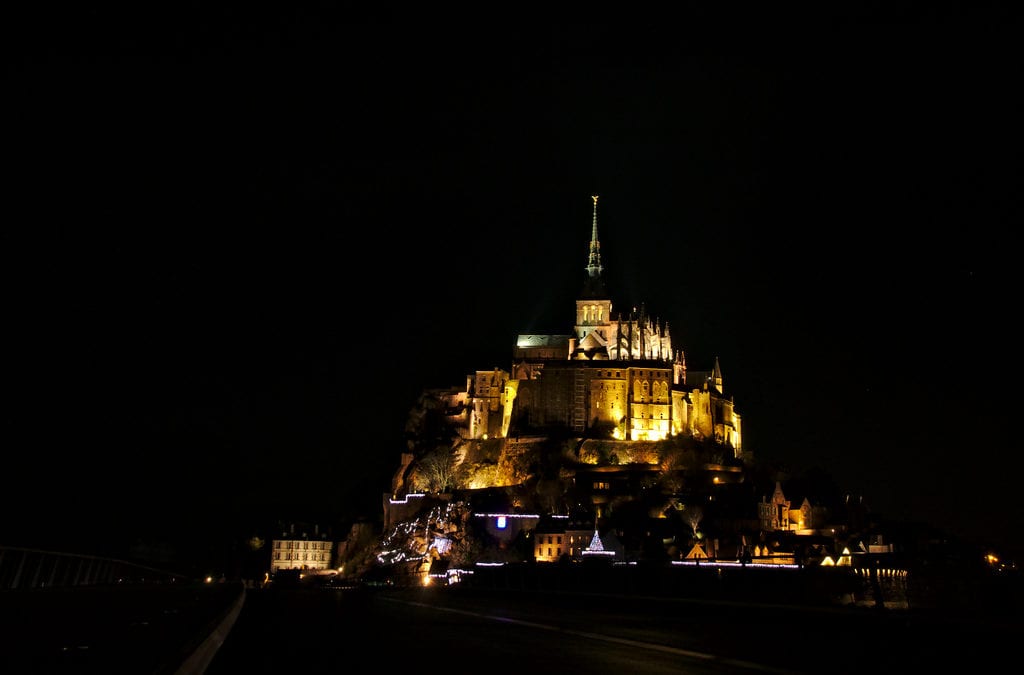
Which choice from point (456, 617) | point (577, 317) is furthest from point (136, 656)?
point (577, 317)

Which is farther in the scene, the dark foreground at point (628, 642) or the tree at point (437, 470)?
the tree at point (437, 470)

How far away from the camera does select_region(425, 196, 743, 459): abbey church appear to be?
11762 centimetres

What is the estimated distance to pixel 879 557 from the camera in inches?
1329

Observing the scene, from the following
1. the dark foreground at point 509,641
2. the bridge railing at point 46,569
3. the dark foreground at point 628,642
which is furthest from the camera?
the bridge railing at point 46,569

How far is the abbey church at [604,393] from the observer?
117625mm

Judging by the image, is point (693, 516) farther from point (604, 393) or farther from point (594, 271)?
point (594, 271)

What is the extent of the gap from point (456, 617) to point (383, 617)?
54.3 inches

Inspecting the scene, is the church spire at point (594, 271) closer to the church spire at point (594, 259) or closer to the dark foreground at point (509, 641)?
the church spire at point (594, 259)

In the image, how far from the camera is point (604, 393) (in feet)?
390

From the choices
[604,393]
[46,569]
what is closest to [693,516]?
[604,393]

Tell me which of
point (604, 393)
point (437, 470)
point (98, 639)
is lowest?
point (98, 639)

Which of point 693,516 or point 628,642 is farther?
point 693,516

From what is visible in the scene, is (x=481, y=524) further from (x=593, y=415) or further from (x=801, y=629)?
(x=801, y=629)

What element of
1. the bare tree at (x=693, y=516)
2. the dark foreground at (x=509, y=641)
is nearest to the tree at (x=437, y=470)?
the bare tree at (x=693, y=516)
